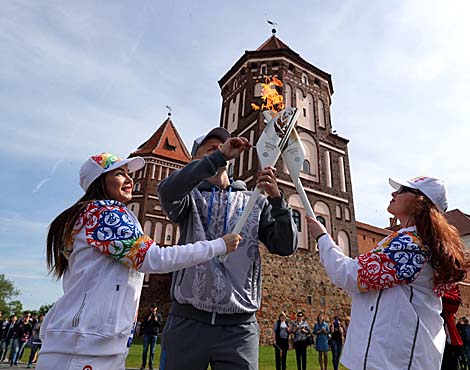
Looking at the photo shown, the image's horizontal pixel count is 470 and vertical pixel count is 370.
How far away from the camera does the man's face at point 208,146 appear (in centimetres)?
254

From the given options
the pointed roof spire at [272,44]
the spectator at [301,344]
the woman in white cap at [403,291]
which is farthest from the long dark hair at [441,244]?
the pointed roof spire at [272,44]

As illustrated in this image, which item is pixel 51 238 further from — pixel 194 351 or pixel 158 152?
pixel 158 152

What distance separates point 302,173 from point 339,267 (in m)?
17.3

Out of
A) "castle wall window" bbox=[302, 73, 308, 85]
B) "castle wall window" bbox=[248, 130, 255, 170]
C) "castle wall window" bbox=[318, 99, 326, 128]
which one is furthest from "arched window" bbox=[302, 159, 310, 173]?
"castle wall window" bbox=[302, 73, 308, 85]

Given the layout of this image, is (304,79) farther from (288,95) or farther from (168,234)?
(168,234)

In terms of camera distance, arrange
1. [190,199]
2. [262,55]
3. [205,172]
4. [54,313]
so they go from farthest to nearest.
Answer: [262,55], [190,199], [205,172], [54,313]

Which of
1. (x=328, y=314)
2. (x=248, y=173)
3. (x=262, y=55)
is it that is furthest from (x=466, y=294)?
(x=262, y=55)

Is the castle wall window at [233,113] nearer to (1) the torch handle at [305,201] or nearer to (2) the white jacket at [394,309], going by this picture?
(1) the torch handle at [305,201]

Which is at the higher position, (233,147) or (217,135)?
(217,135)

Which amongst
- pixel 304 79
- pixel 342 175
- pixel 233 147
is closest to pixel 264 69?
pixel 304 79

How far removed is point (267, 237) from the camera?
2.39 metres

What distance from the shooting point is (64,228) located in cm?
195

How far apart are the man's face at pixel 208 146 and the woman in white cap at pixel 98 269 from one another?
0.66 m

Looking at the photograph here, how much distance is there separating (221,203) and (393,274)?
3.65 ft
